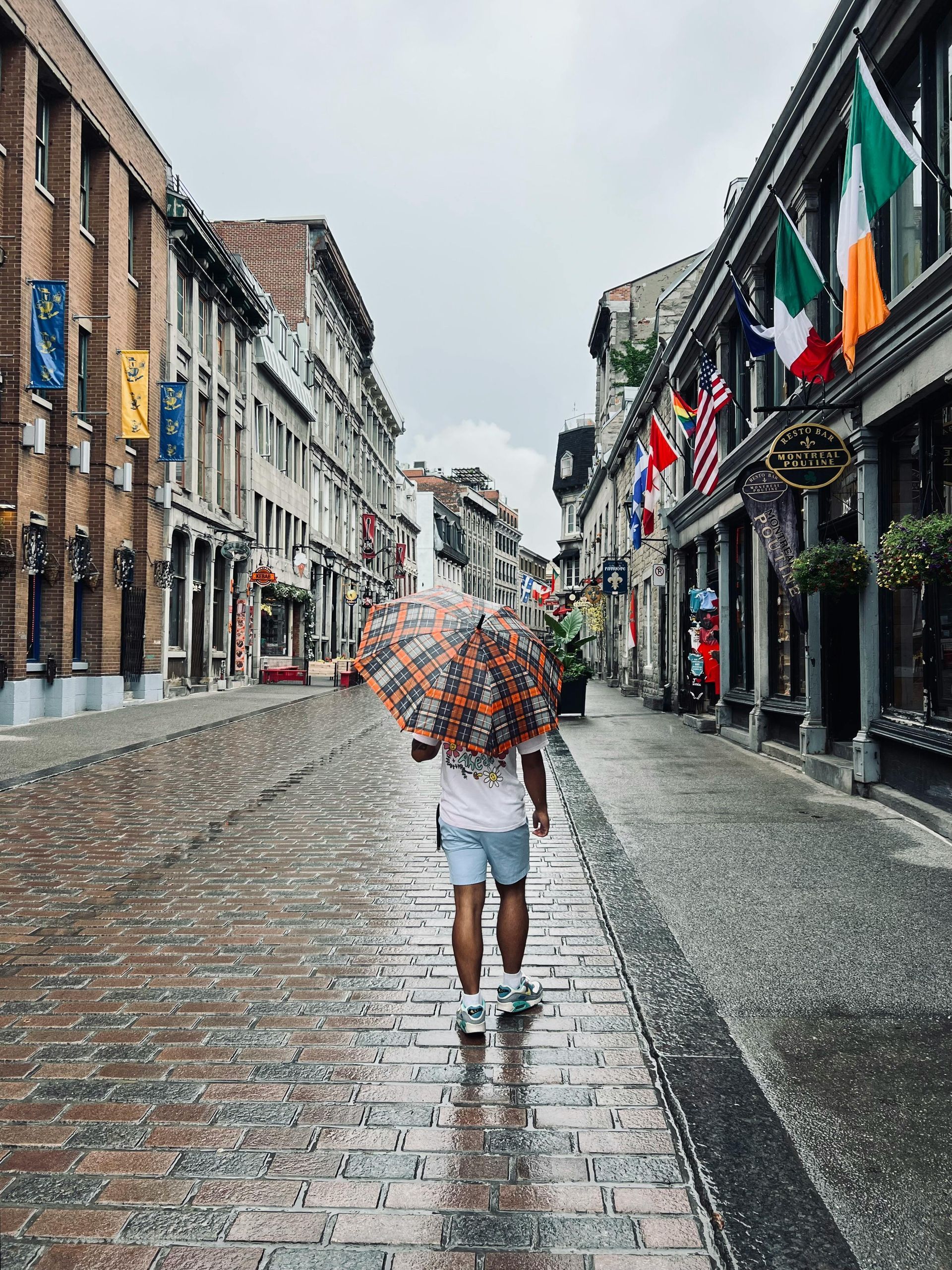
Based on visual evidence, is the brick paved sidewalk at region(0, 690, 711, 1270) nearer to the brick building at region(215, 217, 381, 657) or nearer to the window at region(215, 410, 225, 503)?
the window at region(215, 410, 225, 503)

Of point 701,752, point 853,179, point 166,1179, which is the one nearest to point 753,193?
point 853,179

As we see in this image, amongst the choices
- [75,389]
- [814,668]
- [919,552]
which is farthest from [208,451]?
[919,552]

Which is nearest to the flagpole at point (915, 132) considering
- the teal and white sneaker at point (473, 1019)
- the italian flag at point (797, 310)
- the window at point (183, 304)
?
the italian flag at point (797, 310)

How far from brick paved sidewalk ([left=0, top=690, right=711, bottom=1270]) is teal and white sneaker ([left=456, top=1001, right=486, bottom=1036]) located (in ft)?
0.30

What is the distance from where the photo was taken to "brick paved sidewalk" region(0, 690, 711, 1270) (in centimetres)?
278

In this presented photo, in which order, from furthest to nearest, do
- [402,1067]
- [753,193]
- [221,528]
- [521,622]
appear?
1. [221,528]
2. [753,193]
3. [521,622]
4. [402,1067]

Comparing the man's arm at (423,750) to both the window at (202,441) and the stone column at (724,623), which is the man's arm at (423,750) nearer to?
the stone column at (724,623)

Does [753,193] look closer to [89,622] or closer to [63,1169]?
[63,1169]

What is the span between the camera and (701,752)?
554 inches

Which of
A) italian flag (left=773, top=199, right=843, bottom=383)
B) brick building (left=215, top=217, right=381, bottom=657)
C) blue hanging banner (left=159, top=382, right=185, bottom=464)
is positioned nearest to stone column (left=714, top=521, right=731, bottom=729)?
italian flag (left=773, top=199, right=843, bottom=383)

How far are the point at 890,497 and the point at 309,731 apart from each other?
34.0 ft

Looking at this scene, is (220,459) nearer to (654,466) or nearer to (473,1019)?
(654,466)

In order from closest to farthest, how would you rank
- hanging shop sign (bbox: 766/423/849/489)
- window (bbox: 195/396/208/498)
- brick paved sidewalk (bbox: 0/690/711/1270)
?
brick paved sidewalk (bbox: 0/690/711/1270) → hanging shop sign (bbox: 766/423/849/489) → window (bbox: 195/396/208/498)

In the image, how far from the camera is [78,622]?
2138cm
